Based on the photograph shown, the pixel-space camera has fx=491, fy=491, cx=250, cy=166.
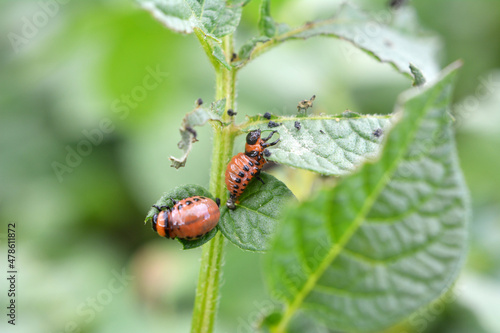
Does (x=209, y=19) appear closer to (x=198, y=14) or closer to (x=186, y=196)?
(x=198, y=14)

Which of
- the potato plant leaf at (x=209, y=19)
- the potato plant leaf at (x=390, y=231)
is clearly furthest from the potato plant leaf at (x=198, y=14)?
the potato plant leaf at (x=390, y=231)

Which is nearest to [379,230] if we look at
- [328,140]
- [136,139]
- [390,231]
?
[390,231]

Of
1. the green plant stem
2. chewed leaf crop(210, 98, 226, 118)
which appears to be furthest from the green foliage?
the green plant stem

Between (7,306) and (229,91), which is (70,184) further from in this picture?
(229,91)

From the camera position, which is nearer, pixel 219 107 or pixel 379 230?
pixel 379 230

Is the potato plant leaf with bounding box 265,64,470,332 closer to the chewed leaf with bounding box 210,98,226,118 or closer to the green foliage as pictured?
the green foliage

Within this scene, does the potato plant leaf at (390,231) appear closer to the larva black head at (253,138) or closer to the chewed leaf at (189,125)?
the chewed leaf at (189,125)
